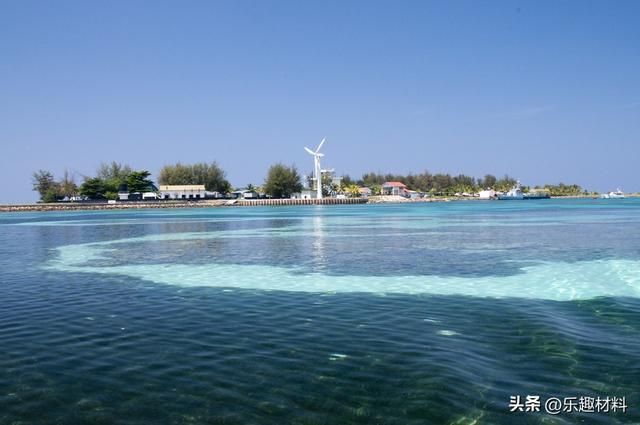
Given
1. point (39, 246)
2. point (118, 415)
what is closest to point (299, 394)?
point (118, 415)

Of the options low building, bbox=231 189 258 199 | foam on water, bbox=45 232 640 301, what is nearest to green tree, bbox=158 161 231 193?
low building, bbox=231 189 258 199

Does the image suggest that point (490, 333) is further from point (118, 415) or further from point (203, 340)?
point (118, 415)

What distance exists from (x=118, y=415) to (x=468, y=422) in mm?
4312

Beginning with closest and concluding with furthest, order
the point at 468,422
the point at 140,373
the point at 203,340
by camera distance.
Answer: the point at 468,422
the point at 140,373
the point at 203,340

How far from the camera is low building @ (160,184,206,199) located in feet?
474

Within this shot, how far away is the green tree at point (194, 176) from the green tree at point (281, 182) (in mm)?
15450

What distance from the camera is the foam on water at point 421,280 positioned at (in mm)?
14297

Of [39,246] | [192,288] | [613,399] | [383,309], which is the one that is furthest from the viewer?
[39,246]

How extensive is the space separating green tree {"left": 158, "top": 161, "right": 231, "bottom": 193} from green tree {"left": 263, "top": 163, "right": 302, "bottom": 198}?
1545cm

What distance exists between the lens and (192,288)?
614 inches

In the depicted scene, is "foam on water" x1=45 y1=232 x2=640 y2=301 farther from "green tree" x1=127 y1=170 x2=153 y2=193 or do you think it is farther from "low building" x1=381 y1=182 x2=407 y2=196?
"low building" x1=381 y1=182 x2=407 y2=196

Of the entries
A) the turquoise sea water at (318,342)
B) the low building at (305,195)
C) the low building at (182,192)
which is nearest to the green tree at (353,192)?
the low building at (305,195)

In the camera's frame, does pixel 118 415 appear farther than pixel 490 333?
No

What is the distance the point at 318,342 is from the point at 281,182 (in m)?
146
